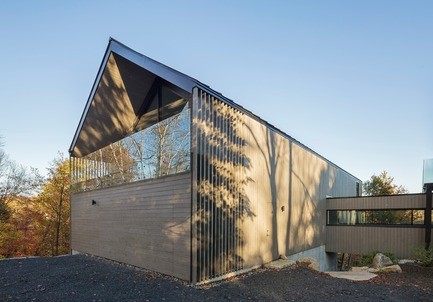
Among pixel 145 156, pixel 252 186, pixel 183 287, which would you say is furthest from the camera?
pixel 252 186

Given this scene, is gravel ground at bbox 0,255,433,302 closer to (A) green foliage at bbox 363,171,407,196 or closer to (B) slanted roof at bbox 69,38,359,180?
(B) slanted roof at bbox 69,38,359,180

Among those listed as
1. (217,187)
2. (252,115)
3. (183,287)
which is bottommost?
(183,287)

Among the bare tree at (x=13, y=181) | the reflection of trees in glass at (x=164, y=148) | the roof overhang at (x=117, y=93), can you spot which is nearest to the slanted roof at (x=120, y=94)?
the roof overhang at (x=117, y=93)

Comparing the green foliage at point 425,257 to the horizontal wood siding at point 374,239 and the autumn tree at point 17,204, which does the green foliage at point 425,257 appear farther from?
the autumn tree at point 17,204

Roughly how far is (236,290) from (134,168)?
482 cm

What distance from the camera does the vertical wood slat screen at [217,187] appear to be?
653cm

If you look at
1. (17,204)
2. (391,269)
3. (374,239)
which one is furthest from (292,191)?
(17,204)

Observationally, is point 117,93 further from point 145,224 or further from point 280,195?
point 280,195

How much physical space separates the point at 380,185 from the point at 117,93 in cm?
2549

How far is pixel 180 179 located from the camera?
6.79 meters

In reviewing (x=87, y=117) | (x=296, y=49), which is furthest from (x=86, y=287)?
(x=296, y=49)

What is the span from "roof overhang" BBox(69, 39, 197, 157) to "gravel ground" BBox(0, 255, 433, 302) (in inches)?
199

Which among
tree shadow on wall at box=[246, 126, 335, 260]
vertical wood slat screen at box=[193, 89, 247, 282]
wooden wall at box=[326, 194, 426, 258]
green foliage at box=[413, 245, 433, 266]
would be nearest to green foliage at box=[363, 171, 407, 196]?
wooden wall at box=[326, 194, 426, 258]

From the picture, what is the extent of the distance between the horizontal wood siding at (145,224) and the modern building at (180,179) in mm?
29
